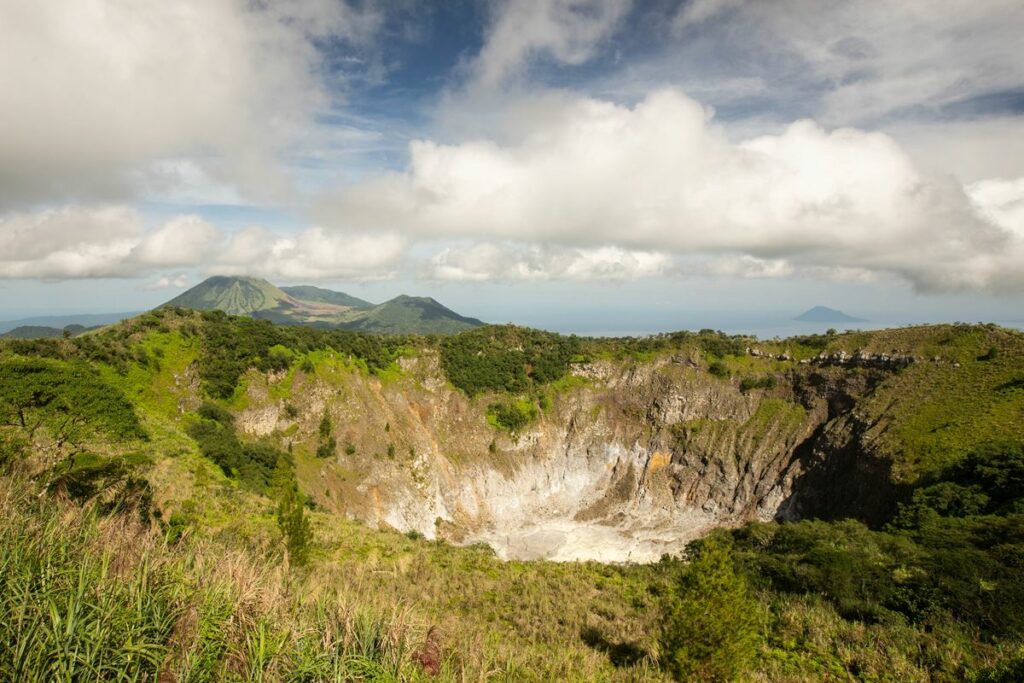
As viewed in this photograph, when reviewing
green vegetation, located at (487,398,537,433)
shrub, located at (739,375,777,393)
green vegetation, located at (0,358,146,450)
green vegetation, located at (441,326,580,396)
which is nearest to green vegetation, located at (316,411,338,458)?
green vegetation, located at (441,326,580,396)

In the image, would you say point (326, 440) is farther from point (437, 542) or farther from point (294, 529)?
point (294, 529)

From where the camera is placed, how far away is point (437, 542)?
3603cm

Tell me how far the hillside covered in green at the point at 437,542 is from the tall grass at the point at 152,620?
1.5 inches

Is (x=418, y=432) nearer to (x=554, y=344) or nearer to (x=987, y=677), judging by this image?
(x=554, y=344)

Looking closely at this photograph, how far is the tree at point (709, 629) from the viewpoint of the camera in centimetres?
1088

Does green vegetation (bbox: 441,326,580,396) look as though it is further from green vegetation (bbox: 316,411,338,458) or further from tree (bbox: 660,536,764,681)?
tree (bbox: 660,536,764,681)

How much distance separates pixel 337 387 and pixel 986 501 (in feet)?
189

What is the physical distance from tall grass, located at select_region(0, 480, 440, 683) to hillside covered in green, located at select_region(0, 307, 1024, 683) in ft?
0.12

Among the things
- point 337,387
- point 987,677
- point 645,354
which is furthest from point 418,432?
point 987,677

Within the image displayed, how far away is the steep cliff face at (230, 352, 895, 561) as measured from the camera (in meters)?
49.6

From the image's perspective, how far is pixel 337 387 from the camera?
178ft

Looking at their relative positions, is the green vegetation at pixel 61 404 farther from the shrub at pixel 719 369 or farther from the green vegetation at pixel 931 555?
the shrub at pixel 719 369

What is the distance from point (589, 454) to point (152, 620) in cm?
6345

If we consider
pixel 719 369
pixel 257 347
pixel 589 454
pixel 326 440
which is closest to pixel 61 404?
pixel 326 440
